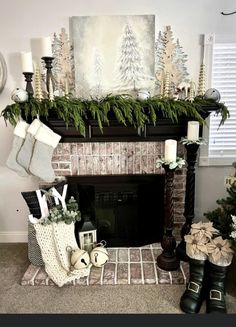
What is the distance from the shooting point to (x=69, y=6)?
2.35m

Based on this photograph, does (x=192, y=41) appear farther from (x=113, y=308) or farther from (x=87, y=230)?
(x=113, y=308)

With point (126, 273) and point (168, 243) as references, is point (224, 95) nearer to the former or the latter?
point (168, 243)

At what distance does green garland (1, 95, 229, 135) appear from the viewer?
2.19 meters

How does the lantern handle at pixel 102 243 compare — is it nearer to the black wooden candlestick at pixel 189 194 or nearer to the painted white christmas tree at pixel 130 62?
the black wooden candlestick at pixel 189 194

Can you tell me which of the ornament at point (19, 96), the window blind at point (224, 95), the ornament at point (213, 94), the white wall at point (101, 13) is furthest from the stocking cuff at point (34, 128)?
the window blind at point (224, 95)

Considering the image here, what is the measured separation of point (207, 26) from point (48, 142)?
1658 millimetres

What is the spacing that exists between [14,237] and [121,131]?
5.06 feet

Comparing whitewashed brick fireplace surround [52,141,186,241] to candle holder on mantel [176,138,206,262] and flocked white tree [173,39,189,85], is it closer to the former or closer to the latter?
candle holder on mantel [176,138,206,262]

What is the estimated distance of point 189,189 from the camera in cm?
233

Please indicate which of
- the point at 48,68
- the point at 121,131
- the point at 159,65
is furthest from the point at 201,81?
the point at 48,68

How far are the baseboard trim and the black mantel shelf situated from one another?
1105 mm

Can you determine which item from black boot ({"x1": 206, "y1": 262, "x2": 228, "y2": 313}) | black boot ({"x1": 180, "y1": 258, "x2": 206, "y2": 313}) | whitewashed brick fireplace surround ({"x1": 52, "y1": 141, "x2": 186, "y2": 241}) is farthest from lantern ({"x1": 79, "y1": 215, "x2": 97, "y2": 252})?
black boot ({"x1": 206, "y1": 262, "x2": 228, "y2": 313})

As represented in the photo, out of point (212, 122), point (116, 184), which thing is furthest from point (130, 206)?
point (212, 122)

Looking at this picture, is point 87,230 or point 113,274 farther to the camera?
point 87,230
